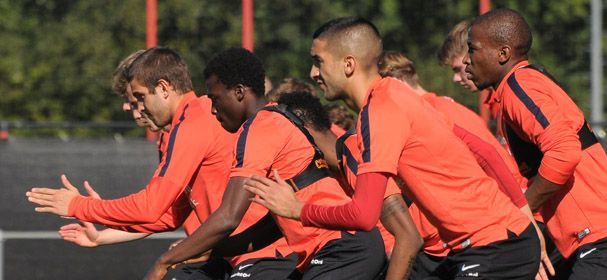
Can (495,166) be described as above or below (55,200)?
above

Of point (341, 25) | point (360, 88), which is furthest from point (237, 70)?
point (360, 88)

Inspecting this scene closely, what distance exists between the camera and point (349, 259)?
515cm

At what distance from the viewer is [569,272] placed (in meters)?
5.42

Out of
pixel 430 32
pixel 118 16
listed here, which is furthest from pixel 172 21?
pixel 430 32

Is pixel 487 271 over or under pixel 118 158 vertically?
over

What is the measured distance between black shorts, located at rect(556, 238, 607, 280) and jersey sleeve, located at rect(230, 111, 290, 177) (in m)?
1.42

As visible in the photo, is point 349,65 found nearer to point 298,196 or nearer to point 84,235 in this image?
point 298,196

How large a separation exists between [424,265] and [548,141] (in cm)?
103

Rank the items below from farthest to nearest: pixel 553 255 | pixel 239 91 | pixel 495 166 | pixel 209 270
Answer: pixel 553 255 → pixel 209 270 → pixel 239 91 → pixel 495 166

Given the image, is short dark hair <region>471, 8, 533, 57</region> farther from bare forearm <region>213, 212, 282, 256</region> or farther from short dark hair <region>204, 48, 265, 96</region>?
bare forearm <region>213, 212, 282, 256</region>

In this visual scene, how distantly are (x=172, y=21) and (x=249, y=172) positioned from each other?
8561 mm

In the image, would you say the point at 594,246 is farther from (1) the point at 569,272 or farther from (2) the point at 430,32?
(2) the point at 430,32

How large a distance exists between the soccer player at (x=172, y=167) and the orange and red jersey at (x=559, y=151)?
3.90 feet

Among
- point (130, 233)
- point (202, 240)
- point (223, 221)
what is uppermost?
point (223, 221)
